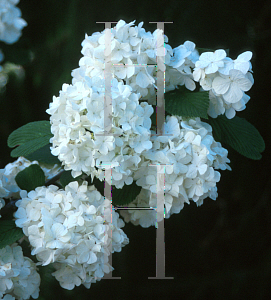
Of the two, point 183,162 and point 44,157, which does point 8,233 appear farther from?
point 183,162

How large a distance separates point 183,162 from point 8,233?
325 millimetres

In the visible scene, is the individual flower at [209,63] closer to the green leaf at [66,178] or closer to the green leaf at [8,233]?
the green leaf at [66,178]

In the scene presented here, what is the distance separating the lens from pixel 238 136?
2.29 feet

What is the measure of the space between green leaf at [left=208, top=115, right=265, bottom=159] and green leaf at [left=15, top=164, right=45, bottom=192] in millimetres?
346

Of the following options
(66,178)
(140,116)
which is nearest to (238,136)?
(140,116)

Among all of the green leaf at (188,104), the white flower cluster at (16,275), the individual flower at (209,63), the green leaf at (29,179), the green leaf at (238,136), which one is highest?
the individual flower at (209,63)

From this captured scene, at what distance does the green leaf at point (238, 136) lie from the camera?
0.69 metres

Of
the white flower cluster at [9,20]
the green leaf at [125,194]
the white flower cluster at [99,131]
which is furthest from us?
the white flower cluster at [9,20]

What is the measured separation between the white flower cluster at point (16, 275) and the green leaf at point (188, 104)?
0.37m

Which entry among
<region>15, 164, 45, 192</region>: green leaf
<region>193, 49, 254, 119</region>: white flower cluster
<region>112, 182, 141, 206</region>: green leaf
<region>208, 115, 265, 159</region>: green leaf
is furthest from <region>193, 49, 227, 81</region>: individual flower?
<region>15, 164, 45, 192</region>: green leaf

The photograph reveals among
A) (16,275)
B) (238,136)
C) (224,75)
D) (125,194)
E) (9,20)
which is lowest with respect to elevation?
(16,275)

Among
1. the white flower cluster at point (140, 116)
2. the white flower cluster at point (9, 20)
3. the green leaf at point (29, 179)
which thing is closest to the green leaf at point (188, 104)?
the white flower cluster at point (140, 116)

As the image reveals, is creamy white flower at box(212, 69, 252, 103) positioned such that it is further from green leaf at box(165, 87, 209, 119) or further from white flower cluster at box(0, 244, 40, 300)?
white flower cluster at box(0, 244, 40, 300)

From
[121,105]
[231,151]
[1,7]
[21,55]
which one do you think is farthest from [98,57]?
[231,151]
